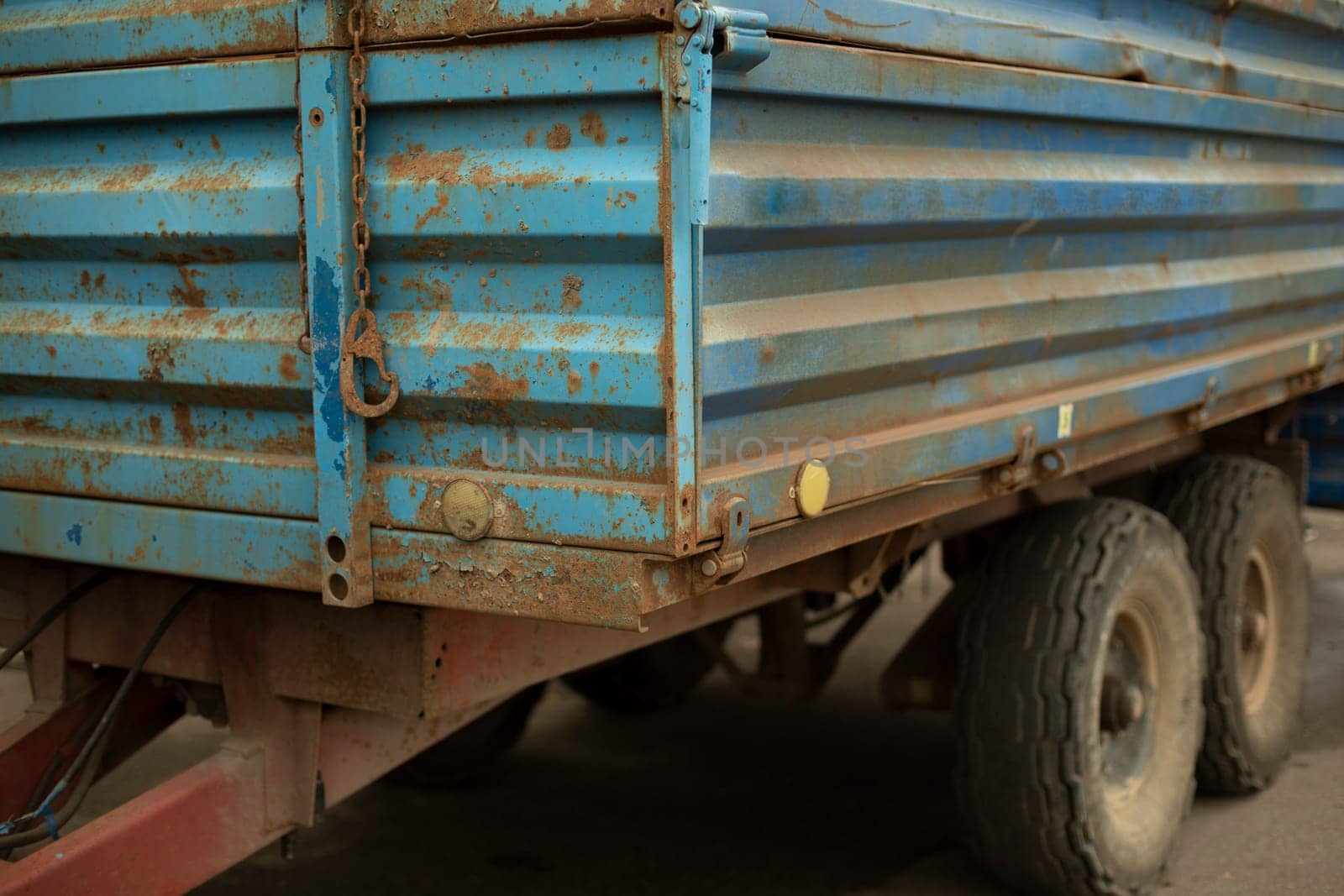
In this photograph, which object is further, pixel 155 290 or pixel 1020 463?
pixel 1020 463

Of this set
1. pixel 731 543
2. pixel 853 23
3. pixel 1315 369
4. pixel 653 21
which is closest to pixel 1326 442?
pixel 1315 369

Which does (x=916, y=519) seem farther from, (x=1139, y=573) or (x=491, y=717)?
(x=491, y=717)

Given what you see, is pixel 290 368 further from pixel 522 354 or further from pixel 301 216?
pixel 522 354

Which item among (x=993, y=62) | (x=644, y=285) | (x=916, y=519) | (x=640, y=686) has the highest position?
(x=993, y=62)

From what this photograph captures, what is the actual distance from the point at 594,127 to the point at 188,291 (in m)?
0.86

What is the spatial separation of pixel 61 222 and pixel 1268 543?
3.98 metres

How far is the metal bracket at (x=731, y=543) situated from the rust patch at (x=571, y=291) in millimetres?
390

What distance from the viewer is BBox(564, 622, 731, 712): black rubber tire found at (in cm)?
530

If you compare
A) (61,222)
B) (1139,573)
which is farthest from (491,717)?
(61,222)

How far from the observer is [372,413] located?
2332 mm

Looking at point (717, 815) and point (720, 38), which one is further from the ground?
point (720, 38)

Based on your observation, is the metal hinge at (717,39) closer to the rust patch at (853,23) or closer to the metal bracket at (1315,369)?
the rust patch at (853,23)

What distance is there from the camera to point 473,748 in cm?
486

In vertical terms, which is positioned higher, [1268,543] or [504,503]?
[504,503]
